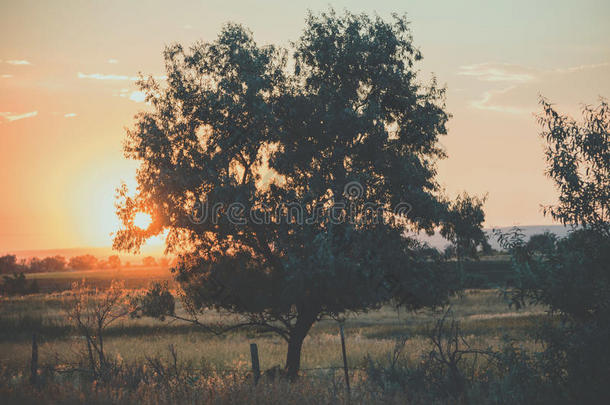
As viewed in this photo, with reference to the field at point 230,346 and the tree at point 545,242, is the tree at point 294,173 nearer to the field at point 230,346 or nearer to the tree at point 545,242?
the field at point 230,346

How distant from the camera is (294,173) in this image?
1739 centimetres

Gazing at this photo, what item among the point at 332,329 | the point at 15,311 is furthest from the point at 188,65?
the point at 15,311

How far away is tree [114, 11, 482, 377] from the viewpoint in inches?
658

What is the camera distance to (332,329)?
41.8 meters

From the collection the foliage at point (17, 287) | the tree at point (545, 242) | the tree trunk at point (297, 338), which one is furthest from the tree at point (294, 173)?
the foliage at point (17, 287)

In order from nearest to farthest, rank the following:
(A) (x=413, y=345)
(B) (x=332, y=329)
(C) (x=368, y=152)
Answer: (C) (x=368, y=152) < (A) (x=413, y=345) < (B) (x=332, y=329)

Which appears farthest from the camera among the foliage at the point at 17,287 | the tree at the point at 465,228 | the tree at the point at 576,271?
the foliage at the point at 17,287

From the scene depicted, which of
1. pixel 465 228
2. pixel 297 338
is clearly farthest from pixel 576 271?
pixel 297 338

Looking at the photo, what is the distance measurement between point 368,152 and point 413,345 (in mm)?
14415

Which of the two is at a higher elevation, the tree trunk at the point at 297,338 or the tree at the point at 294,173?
the tree at the point at 294,173

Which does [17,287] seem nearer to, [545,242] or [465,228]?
[465,228]

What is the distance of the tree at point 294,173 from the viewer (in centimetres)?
1672

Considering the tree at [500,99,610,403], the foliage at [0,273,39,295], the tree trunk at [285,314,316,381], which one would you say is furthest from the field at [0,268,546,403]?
the foliage at [0,273,39,295]

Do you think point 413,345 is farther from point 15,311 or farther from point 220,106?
point 15,311
